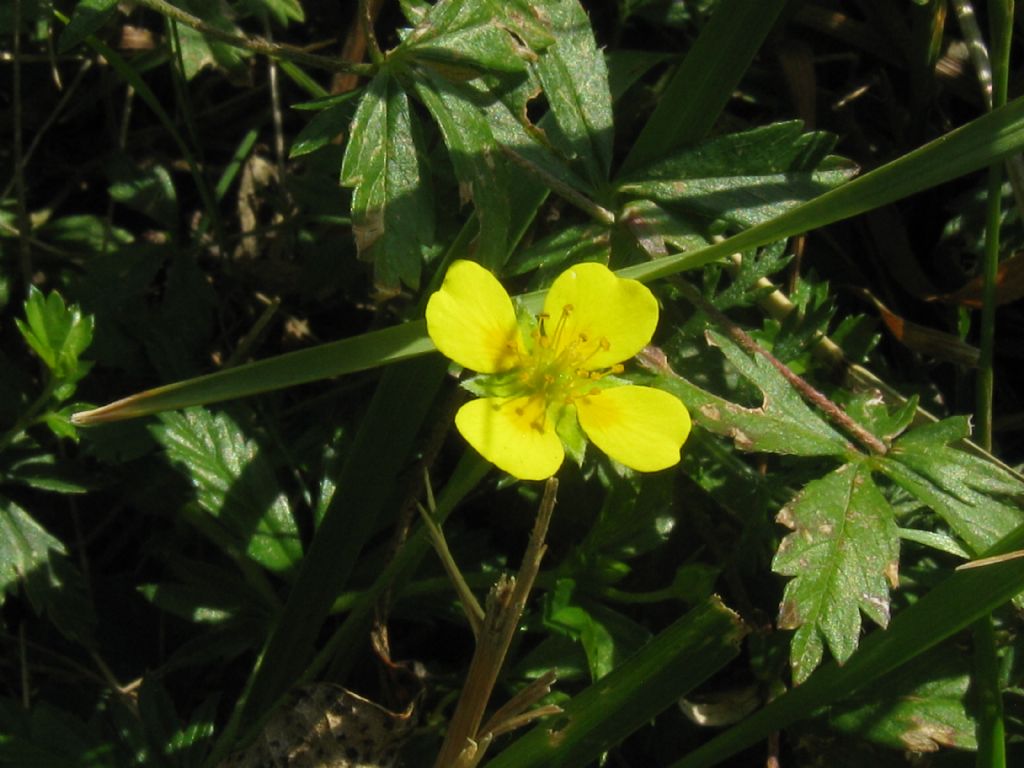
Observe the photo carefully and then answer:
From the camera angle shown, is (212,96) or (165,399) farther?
(212,96)

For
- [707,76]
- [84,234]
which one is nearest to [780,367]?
[707,76]

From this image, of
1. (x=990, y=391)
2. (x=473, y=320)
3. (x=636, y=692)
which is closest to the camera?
(x=636, y=692)

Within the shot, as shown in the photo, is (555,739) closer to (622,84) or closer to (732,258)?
(732,258)

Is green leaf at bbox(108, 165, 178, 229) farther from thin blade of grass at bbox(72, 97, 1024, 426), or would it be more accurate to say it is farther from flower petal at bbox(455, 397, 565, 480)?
flower petal at bbox(455, 397, 565, 480)

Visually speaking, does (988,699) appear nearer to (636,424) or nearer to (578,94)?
(636,424)

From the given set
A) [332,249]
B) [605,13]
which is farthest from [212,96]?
[605,13]
